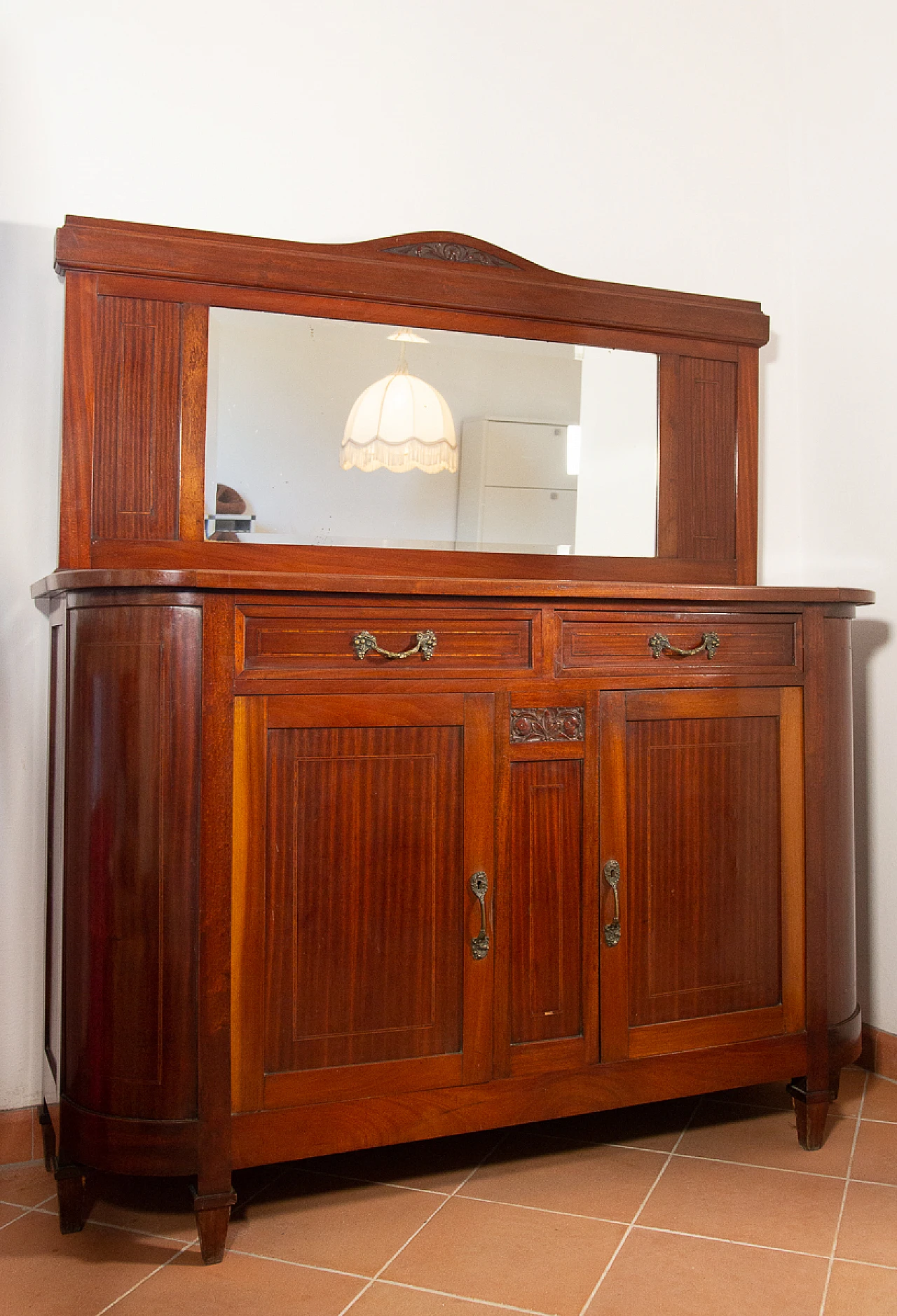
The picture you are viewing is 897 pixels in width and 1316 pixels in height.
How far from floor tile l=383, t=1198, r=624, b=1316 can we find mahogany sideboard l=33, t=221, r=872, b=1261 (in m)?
0.15

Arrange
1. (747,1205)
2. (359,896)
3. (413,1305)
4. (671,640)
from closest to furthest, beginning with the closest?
(413,1305) < (359,896) < (747,1205) < (671,640)

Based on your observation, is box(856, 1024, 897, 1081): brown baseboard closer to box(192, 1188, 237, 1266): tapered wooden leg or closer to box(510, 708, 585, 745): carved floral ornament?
Answer: box(510, 708, 585, 745): carved floral ornament

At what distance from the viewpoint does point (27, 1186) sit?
2.02 metres

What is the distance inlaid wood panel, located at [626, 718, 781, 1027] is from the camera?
2031 millimetres

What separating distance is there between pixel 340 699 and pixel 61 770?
1.59ft

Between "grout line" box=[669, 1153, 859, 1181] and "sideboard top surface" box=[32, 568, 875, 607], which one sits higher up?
"sideboard top surface" box=[32, 568, 875, 607]

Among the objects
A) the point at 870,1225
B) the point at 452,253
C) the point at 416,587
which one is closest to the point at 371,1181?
the point at 870,1225

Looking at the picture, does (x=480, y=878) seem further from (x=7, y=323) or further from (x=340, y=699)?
(x=7, y=323)

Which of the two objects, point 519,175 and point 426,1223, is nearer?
point 426,1223

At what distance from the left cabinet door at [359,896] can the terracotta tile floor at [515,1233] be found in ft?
0.79

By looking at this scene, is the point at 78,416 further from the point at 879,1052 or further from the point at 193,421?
the point at 879,1052

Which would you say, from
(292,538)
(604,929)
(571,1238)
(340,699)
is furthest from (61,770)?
(571,1238)

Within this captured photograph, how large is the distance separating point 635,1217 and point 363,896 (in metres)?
0.71

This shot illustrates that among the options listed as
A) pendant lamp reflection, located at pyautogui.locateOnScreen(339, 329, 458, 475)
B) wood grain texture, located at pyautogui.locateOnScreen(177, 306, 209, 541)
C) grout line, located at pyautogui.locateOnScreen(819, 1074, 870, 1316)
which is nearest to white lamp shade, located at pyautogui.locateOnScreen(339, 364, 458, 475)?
pendant lamp reflection, located at pyautogui.locateOnScreen(339, 329, 458, 475)
